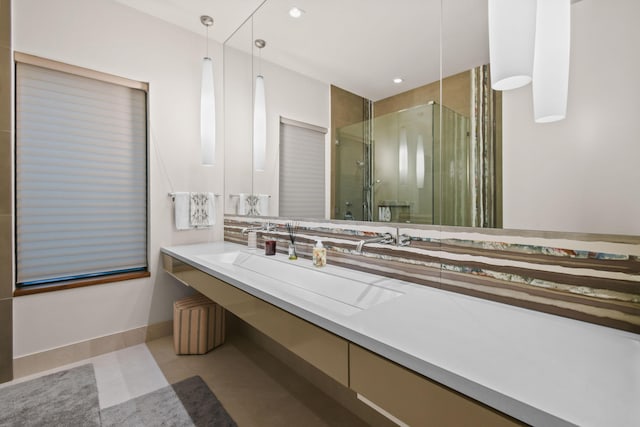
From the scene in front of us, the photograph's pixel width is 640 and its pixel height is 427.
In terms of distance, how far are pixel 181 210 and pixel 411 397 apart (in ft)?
7.20

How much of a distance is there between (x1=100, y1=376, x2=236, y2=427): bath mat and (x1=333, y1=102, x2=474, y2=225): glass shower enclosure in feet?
4.12

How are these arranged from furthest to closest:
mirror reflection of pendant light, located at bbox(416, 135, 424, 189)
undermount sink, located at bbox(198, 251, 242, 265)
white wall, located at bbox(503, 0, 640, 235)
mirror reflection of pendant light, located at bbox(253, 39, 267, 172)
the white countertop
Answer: mirror reflection of pendant light, located at bbox(253, 39, 267, 172) → undermount sink, located at bbox(198, 251, 242, 265) → mirror reflection of pendant light, located at bbox(416, 135, 424, 189) → white wall, located at bbox(503, 0, 640, 235) → the white countertop

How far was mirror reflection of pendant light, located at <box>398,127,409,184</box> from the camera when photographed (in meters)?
1.39

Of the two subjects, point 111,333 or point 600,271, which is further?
point 111,333

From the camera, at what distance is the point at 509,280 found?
1031 mm

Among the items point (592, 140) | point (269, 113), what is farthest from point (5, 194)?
point (592, 140)

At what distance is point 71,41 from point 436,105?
2323 mm

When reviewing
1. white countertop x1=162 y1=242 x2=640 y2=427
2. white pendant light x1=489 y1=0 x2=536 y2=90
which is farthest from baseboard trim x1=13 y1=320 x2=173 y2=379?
white pendant light x1=489 y1=0 x2=536 y2=90

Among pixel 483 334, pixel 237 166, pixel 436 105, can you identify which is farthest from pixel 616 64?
pixel 237 166

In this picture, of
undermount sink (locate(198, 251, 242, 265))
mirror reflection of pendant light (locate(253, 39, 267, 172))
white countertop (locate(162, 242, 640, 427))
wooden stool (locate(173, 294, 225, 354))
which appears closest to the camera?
white countertop (locate(162, 242, 640, 427))

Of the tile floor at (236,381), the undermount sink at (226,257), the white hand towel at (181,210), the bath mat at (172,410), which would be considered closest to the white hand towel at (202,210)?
the white hand towel at (181,210)

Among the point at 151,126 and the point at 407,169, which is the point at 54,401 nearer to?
the point at 151,126

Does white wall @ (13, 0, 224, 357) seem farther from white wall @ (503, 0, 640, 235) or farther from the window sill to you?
white wall @ (503, 0, 640, 235)

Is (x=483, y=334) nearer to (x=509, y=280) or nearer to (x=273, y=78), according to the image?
(x=509, y=280)
